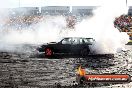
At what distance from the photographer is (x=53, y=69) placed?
55.8 ft

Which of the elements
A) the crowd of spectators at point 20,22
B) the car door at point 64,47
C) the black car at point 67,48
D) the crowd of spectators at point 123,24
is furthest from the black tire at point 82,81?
the crowd of spectators at point 123,24

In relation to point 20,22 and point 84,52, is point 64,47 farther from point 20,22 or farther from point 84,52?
point 20,22

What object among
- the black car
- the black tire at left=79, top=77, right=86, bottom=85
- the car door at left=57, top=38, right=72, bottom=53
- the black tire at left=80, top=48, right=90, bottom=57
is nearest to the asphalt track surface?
the black tire at left=79, top=77, right=86, bottom=85

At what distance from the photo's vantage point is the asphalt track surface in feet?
43.6

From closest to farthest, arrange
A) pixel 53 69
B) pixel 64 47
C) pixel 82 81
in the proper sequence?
pixel 82 81, pixel 53 69, pixel 64 47

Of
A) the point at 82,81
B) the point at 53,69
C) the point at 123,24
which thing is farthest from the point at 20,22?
the point at 82,81

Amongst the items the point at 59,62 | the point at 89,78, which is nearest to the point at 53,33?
the point at 59,62

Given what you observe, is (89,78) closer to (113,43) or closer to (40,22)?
(113,43)

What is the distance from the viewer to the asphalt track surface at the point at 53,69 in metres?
13.3

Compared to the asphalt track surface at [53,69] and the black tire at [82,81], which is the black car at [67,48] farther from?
the black tire at [82,81]

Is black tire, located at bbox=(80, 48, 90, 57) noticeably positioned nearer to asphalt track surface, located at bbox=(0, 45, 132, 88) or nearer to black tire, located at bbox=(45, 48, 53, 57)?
asphalt track surface, located at bbox=(0, 45, 132, 88)

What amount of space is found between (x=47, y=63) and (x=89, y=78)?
21.2 ft

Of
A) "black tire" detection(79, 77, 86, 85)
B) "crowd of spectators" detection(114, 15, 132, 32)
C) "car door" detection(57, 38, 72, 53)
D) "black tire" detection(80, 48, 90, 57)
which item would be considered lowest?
"black tire" detection(79, 77, 86, 85)

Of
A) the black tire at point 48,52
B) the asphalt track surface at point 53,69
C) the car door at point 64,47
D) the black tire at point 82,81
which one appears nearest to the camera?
the black tire at point 82,81
